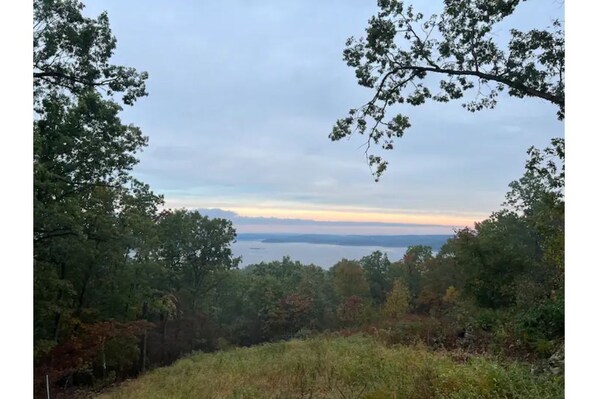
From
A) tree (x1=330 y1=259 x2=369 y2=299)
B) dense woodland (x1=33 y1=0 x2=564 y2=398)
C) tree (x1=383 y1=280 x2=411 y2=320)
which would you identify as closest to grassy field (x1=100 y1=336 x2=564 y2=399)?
dense woodland (x1=33 y1=0 x2=564 y2=398)

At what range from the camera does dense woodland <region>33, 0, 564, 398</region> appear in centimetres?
755

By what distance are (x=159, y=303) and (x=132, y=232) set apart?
5.06m

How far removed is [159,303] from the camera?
1725cm

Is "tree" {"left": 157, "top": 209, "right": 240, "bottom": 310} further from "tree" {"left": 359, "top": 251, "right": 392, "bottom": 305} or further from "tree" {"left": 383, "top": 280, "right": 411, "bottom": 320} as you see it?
"tree" {"left": 359, "top": 251, "right": 392, "bottom": 305}

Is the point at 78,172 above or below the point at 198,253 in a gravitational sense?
above

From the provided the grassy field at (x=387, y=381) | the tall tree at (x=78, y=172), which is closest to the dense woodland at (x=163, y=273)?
the tall tree at (x=78, y=172)

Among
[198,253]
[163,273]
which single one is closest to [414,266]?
[198,253]

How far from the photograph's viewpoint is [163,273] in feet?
65.2

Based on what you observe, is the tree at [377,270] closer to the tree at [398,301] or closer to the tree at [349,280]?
the tree at [349,280]

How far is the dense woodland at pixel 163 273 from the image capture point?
7.55 metres

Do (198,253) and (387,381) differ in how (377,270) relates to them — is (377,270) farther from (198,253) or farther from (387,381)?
(387,381)

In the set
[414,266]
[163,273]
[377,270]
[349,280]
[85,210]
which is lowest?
[349,280]
